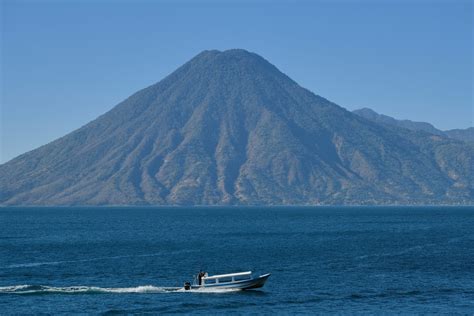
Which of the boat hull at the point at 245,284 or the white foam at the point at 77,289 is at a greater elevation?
the white foam at the point at 77,289

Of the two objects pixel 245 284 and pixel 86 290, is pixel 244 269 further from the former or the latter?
pixel 86 290

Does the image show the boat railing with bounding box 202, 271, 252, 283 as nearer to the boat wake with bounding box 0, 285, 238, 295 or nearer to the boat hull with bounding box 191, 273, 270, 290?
the boat hull with bounding box 191, 273, 270, 290

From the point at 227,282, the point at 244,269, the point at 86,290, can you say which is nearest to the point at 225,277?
the point at 227,282

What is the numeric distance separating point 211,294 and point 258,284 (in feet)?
21.8

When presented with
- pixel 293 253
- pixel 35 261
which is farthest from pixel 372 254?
pixel 35 261

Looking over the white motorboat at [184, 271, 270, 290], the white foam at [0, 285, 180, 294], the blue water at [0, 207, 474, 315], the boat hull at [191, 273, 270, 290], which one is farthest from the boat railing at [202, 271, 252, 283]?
the white foam at [0, 285, 180, 294]

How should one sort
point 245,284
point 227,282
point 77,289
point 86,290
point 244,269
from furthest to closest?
point 244,269 < point 227,282 < point 245,284 < point 77,289 < point 86,290

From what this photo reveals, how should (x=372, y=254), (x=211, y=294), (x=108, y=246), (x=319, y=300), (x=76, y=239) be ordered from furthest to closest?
(x=76, y=239) → (x=108, y=246) → (x=372, y=254) → (x=211, y=294) → (x=319, y=300)

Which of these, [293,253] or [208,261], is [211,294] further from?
[293,253]

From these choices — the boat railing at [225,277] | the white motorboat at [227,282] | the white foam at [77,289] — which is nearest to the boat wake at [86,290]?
the white foam at [77,289]

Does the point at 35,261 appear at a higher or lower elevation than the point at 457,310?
higher

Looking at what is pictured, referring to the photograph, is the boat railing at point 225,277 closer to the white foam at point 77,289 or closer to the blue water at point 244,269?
the blue water at point 244,269

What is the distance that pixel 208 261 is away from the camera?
140 metres

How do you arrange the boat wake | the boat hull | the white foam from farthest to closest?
the boat hull < the white foam < the boat wake
